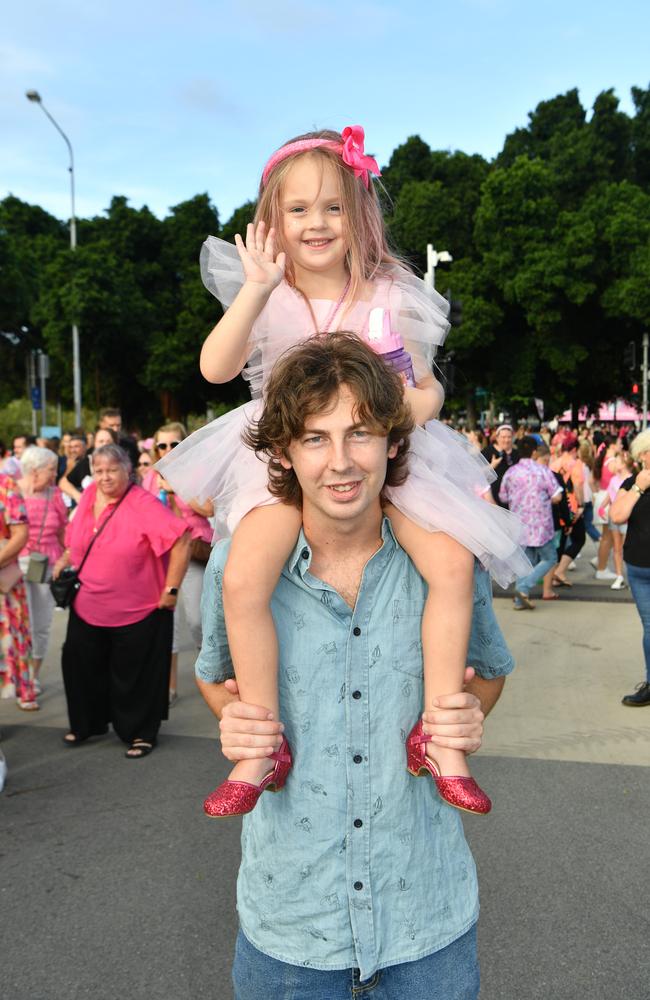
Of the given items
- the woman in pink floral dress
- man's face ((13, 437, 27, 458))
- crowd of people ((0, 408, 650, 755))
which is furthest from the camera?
man's face ((13, 437, 27, 458))

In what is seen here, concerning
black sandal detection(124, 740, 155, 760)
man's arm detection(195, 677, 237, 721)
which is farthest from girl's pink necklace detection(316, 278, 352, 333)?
black sandal detection(124, 740, 155, 760)

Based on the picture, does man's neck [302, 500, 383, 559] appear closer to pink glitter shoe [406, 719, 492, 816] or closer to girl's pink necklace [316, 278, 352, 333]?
pink glitter shoe [406, 719, 492, 816]

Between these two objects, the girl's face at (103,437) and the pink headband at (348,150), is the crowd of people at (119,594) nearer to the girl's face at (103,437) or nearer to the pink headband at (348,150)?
the girl's face at (103,437)

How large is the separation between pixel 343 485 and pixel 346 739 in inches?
20.4

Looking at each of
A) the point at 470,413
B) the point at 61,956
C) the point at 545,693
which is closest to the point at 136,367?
the point at 470,413

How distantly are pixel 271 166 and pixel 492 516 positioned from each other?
3.50 feet

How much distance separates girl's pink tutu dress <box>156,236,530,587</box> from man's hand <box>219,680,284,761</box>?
423 millimetres

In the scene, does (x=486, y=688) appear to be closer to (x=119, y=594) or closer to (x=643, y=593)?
(x=119, y=594)

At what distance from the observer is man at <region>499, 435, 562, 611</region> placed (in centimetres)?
1010

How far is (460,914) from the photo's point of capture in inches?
74.0

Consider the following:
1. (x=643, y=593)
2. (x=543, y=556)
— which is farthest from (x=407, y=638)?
(x=543, y=556)

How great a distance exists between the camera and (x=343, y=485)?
70.4 inches

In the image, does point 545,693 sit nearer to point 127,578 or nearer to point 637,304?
point 127,578

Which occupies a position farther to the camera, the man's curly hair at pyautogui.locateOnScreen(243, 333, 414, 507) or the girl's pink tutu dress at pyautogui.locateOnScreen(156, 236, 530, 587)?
the girl's pink tutu dress at pyautogui.locateOnScreen(156, 236, 530, 587)
